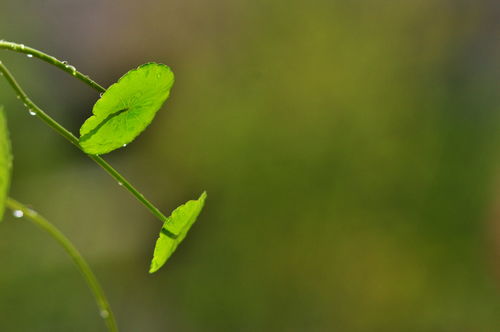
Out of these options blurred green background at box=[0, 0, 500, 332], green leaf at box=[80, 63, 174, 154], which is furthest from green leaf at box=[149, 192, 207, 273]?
blurred green background at box=[0, 0, 500, 332]

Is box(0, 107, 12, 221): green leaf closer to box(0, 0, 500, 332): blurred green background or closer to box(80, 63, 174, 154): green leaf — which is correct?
box(80, 63, 174, 154): green leaf

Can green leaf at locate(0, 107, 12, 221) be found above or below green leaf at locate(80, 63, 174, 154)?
above

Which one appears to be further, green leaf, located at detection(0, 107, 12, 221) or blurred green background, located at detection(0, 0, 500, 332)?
blurred green background, located at detection(0, 0, 500, 332)

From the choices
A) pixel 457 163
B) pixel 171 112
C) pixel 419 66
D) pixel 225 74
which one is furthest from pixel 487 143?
pixel 171 112

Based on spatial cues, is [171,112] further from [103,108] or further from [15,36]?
[103,108]

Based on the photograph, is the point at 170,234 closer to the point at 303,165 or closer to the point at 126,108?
the point at 126,108

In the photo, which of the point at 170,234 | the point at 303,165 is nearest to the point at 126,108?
the point at 170,234

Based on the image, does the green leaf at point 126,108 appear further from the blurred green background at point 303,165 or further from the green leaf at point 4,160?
the blurred green background at point 303,165
